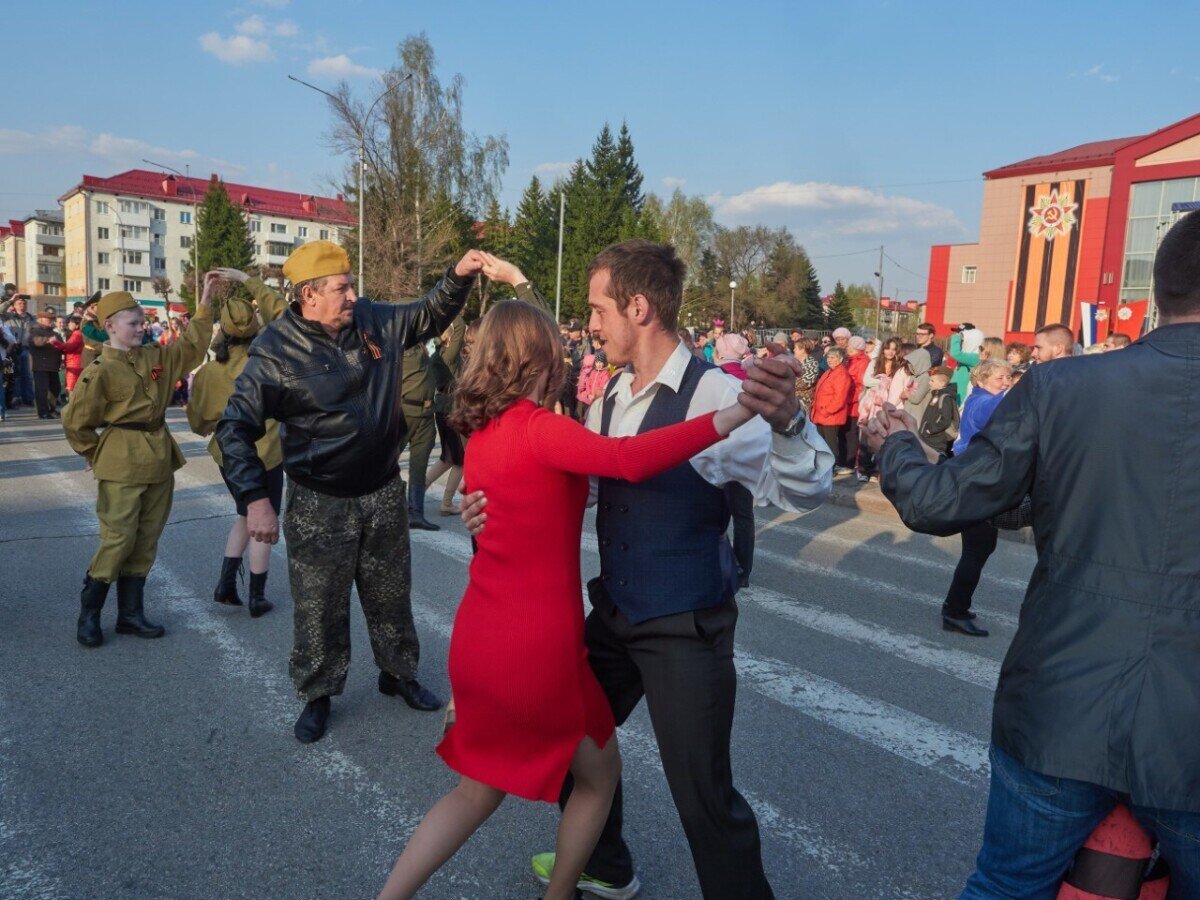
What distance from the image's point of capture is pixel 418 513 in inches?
→ 328

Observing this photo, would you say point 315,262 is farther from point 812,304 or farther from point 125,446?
point 812,304

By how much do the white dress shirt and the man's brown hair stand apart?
181mm

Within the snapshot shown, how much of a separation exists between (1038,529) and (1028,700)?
1.17ft

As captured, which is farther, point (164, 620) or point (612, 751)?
point (164, 620)

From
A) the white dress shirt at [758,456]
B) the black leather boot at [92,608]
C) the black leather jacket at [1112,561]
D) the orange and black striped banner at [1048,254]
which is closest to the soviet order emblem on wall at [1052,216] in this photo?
the orange and black striped banner at [1048,254]

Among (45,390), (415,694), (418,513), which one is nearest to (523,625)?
(415,694)

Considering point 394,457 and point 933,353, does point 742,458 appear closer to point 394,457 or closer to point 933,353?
point 394,457

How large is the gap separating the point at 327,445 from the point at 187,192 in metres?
109

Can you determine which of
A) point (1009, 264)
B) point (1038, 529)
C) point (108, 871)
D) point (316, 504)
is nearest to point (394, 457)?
point (316, 504)

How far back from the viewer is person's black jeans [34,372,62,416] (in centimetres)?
1673

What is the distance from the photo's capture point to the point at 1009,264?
4284 cm

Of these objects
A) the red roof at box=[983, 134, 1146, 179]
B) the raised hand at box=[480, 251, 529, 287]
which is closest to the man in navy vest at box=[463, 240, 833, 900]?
the raised hand at box=[480, 251, 529, 287]

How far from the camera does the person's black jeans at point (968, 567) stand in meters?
5.36

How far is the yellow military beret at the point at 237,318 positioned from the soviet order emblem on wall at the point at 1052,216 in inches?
1689
